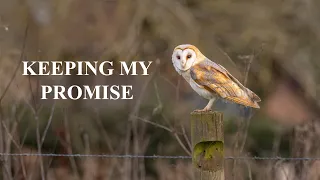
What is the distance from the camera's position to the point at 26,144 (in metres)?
4.98

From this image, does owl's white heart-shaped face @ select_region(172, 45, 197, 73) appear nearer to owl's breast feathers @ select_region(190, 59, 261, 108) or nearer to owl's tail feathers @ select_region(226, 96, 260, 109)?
owl's breast feathers @ select_region(190, 59, 261, 108)

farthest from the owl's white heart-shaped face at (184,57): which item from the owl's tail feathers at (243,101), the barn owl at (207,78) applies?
the owl's tail feathers at (243,101)

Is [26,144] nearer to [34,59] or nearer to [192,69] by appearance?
[34,59]

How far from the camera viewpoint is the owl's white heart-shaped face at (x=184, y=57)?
7.48ft

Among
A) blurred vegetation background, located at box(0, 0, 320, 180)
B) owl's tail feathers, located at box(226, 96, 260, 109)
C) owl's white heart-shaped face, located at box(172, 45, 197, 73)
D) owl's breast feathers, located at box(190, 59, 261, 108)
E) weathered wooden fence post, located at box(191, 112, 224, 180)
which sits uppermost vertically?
blurred vegetation background, located at box(0, 0, 320, 180)

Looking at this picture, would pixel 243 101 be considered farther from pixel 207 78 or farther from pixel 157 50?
pixel 157 50

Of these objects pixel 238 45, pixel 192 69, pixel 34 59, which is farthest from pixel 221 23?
pixel 192 69

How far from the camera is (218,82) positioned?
90.3 inches

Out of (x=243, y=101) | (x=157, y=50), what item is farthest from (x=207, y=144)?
(x=157, y=50)

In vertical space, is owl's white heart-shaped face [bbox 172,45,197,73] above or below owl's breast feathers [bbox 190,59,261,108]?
above

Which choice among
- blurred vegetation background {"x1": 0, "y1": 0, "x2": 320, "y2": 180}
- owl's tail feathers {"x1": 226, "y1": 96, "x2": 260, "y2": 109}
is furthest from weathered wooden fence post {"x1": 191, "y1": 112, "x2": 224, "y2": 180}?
blurred vegetation background {"x1": 0, "y1": 0, "x2": 320, "y2": 180}

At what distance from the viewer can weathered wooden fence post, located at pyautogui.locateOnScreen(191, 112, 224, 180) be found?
2.16m

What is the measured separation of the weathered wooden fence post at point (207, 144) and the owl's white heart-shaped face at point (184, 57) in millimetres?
190

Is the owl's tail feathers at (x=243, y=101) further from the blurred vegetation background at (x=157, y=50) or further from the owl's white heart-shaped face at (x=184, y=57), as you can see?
the blurred vegetation background at (x=157, y=50)
